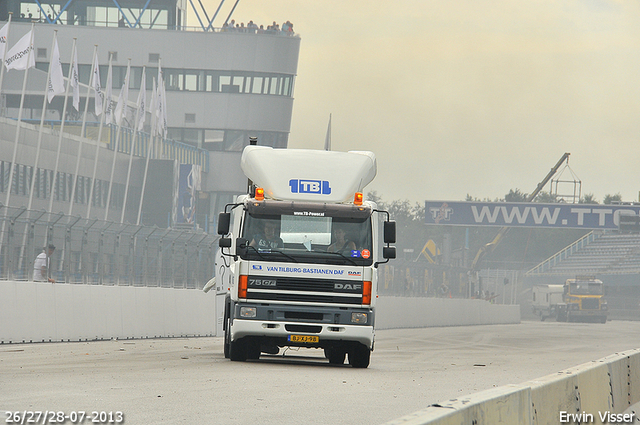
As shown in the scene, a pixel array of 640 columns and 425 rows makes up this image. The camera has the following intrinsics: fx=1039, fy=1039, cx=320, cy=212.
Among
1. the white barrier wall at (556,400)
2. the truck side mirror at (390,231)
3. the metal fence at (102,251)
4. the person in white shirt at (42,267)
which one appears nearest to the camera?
the white barrier wall at (556,400)

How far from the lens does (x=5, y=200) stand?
172ft

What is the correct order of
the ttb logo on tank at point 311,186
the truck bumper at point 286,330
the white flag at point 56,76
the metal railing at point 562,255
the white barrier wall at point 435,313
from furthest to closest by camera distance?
the metal railing at point 562,255 < the white flag at point 56,76 < the white barrier wall at point 435,313 < the ttb logo on tank at point 311,186 < the truck bumper at point 286,330

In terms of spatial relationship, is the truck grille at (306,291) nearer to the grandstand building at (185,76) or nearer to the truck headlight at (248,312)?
the truck headlight at (248,312)

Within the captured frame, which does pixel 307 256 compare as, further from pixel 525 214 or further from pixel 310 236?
pixel 525 214

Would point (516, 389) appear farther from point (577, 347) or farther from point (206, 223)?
point (206, 223)

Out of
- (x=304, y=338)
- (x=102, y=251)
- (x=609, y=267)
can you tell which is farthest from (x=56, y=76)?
(x=609, y=267)

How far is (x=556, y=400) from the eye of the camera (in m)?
7.61

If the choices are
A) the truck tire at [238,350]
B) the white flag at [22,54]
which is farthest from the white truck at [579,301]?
the truck tire at [238,350]

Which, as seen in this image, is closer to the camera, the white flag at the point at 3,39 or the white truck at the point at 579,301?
the white flag at the point at 3,39

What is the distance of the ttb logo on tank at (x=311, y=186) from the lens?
48.8 feet

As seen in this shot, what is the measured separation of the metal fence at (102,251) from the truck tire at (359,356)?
285 inches

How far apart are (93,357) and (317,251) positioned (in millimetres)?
3874

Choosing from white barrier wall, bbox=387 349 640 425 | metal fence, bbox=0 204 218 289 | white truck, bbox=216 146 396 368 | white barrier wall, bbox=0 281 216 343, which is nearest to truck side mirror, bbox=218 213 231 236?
white truck, bbox=216 146 396 368

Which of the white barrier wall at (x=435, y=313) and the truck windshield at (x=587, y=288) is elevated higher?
the truck windshield at (x=587, y=288)
